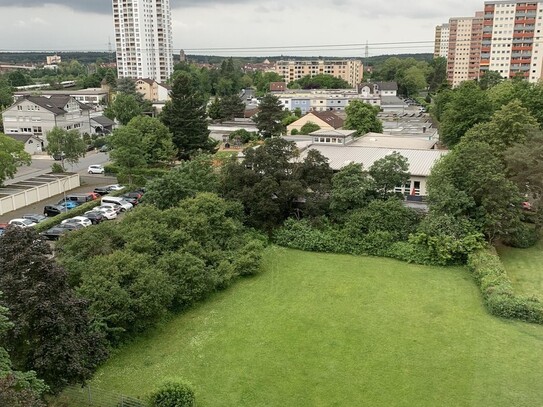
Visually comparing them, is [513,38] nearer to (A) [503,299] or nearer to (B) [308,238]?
(B) [308,238]

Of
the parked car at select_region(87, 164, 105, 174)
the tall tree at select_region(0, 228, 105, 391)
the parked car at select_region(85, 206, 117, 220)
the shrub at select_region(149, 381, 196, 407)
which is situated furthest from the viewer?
the parked car at select_region(87, 164, 105, 174)

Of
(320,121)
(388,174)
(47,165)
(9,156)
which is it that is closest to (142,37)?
(320,121)

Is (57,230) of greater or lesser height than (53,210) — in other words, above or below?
below

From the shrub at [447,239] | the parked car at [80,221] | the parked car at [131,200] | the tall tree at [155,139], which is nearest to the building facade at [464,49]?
the tall tree at [155,139]

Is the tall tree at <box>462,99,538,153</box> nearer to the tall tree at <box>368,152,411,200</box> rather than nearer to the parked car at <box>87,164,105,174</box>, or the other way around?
the tall tree at <box>368,152,411,200</box>

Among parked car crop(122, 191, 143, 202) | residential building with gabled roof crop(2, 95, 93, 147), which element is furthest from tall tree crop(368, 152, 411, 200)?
residential building with gabled roof crop(2, 95, 93, 147)

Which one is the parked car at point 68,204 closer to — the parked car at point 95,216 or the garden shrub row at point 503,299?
the parked car at point 95,216
